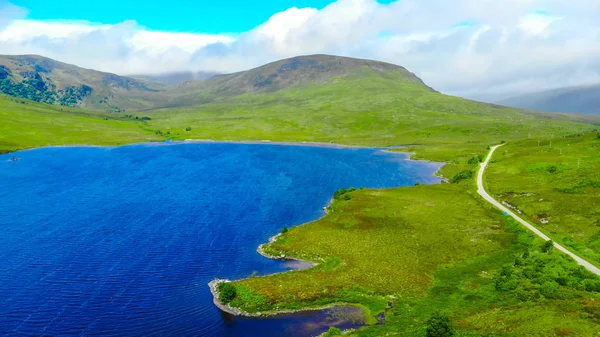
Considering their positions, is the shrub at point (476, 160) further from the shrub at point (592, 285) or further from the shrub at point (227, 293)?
the shrub at point (227, 293)

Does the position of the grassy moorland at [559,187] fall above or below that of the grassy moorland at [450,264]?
above

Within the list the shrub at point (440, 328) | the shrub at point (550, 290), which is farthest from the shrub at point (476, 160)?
the shrub at point (440, 328)

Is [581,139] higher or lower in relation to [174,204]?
higher

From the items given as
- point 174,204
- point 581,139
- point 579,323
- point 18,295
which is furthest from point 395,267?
point 581,139

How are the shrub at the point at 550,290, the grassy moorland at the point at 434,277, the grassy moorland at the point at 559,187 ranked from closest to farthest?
the grassy moorland at the point at 434,277
the shrub at the point at 550,290
the grassy moorland at the point at 559,187

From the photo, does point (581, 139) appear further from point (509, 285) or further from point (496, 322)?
point (496, 322)

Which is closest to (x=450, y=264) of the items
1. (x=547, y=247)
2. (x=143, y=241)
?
(x=547, y=247)
